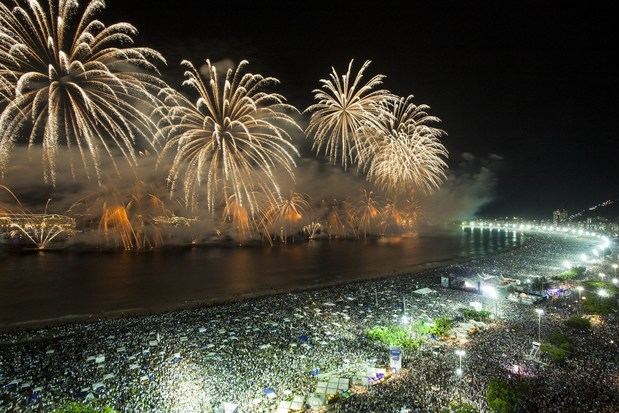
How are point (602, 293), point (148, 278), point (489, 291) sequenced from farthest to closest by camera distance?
point (148, 278) < point (489, 291) < point (602, 293)

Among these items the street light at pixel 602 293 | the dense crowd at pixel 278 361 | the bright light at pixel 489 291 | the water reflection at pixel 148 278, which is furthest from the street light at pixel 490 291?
the water reflection at pixel 148 278

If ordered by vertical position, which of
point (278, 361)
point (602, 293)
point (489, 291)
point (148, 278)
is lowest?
point (148, 278)

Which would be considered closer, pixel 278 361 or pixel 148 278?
pixel 278 361

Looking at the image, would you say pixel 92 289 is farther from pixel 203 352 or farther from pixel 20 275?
pixel 203 352

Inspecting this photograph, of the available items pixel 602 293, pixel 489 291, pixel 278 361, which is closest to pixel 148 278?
pixel 278 361

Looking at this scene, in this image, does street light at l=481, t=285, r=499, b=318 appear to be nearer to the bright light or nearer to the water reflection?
the bright light

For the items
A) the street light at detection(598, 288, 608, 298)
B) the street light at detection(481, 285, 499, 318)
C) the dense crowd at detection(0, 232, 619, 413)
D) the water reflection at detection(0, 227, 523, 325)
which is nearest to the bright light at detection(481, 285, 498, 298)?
the street light at detection(481, 285, 499, 318)

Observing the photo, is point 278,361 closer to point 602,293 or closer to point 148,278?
point 602,293

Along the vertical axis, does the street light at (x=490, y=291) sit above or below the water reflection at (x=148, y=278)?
above

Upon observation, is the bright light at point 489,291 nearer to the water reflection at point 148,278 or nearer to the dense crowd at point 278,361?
the dense crowd at point 278,361
